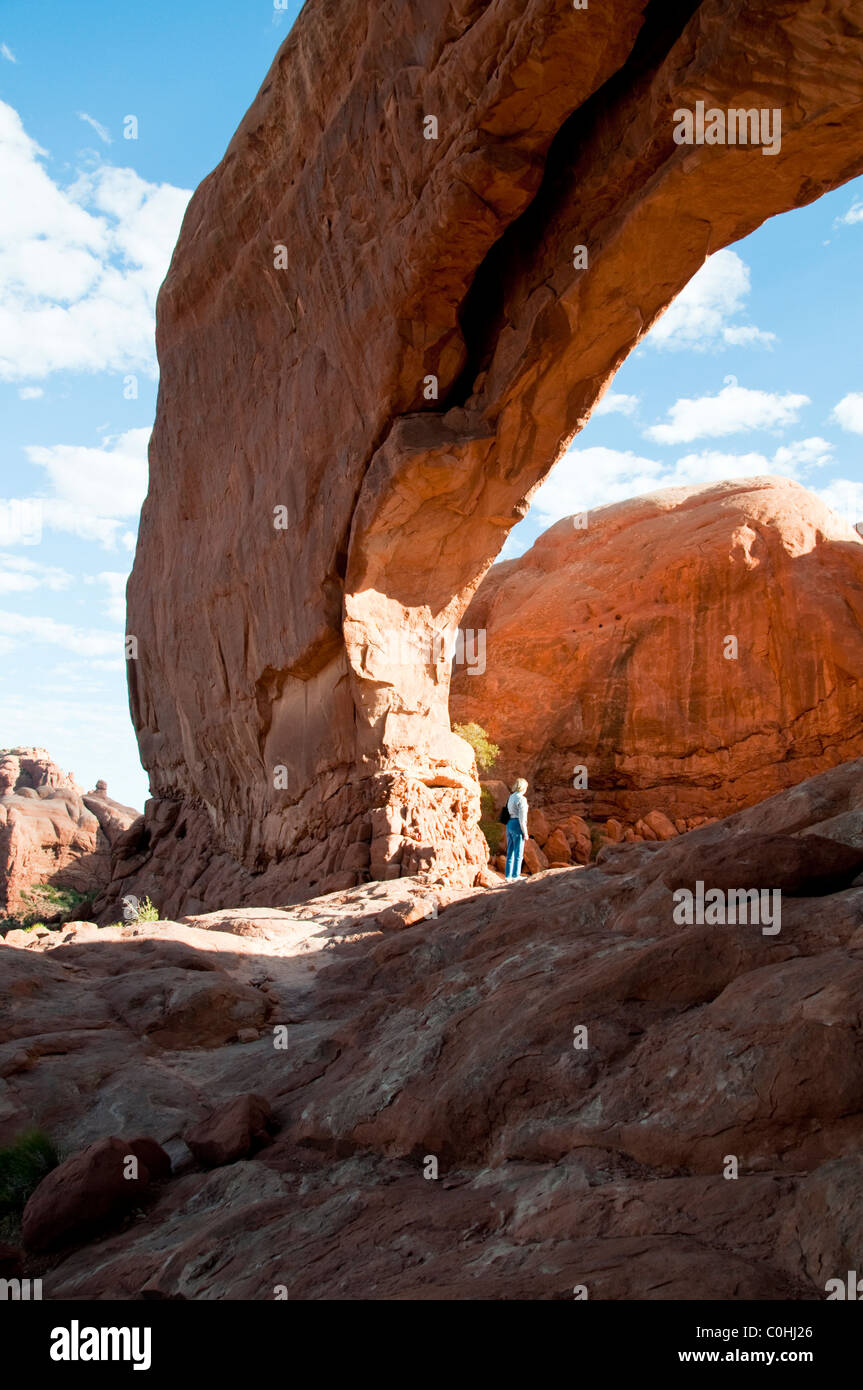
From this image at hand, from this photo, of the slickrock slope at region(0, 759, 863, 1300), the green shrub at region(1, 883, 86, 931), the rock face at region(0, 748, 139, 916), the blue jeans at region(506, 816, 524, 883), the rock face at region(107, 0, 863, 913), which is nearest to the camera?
the slickrock slope at region(0, 759, 863, 1300)

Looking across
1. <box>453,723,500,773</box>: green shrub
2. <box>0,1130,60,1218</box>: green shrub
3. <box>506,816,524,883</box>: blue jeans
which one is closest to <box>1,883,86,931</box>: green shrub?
<box>453,723,500,773</box>: green shrub

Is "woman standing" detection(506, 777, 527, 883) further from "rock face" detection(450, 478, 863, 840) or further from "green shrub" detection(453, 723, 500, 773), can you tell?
"rock face" detection(450, 478, 863, 840)

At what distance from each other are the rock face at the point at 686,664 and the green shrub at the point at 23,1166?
50.7 ft

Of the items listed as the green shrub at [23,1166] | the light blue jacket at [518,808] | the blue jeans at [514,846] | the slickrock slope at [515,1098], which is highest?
the light blue jacket at [518,808]

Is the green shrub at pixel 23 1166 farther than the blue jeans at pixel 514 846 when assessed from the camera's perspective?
No

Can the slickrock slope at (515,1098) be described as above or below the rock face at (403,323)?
below


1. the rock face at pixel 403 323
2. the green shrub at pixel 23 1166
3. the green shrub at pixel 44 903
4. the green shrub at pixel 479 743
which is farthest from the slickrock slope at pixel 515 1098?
the green shrub at pixel 44 903

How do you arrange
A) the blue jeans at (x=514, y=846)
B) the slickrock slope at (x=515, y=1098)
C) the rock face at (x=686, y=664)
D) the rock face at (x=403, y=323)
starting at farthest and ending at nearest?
the rock face at (x=686, y=664)
the blue jeans at (x=514, y=846)
the rock face at (x=403, y=323)
the slickrock slope at (x=515, y=1098)

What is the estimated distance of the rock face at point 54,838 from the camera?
109 ft

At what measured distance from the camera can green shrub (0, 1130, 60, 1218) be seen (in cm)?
527

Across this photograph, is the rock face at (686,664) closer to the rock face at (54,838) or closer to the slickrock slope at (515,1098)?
the slickrock slope at (515,1098)

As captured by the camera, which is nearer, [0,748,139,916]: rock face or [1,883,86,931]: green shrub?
[1,883,86,931]: green shrub

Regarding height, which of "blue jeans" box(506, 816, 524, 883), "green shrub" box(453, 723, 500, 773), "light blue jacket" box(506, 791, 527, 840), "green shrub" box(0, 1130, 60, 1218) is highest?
"green shrub" box(453, 723, 500, 773)

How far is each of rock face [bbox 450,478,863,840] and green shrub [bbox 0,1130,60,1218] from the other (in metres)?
15.5
